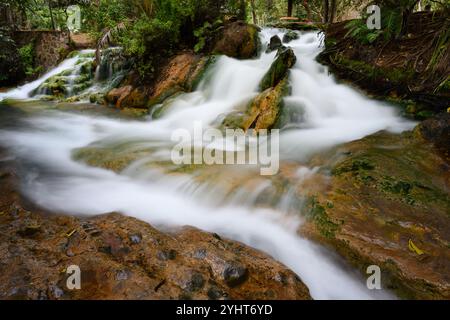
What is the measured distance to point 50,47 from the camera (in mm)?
13391

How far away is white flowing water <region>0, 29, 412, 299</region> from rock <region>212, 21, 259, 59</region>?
0.40 meters

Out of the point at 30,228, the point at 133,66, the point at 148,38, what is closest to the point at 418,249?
the point at 30,228

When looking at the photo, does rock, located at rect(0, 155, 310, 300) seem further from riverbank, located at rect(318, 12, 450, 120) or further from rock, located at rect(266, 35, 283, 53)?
rock, located at rect(266, 35, 283, 53)

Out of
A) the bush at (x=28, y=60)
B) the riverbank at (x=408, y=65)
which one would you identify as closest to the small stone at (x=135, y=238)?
the riverbank at (x=408, y=65)

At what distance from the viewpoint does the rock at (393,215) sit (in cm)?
236

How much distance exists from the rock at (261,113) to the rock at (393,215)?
5.94 ft

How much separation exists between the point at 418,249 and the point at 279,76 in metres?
4.93

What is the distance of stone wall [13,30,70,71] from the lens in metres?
13.3

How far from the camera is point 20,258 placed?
2.13 meters

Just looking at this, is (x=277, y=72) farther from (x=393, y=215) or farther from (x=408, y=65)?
(x=393, y=215)

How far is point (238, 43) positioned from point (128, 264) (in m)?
7.70

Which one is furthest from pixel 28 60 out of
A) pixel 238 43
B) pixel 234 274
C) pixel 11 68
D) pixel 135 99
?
pixel 234 274

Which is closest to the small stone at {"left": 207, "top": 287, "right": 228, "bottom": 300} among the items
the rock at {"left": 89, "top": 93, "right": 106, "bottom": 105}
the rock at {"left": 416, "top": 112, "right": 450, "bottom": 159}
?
the rock at {"left": 416, "top": 112, "right": 450, "bottom": 159}
